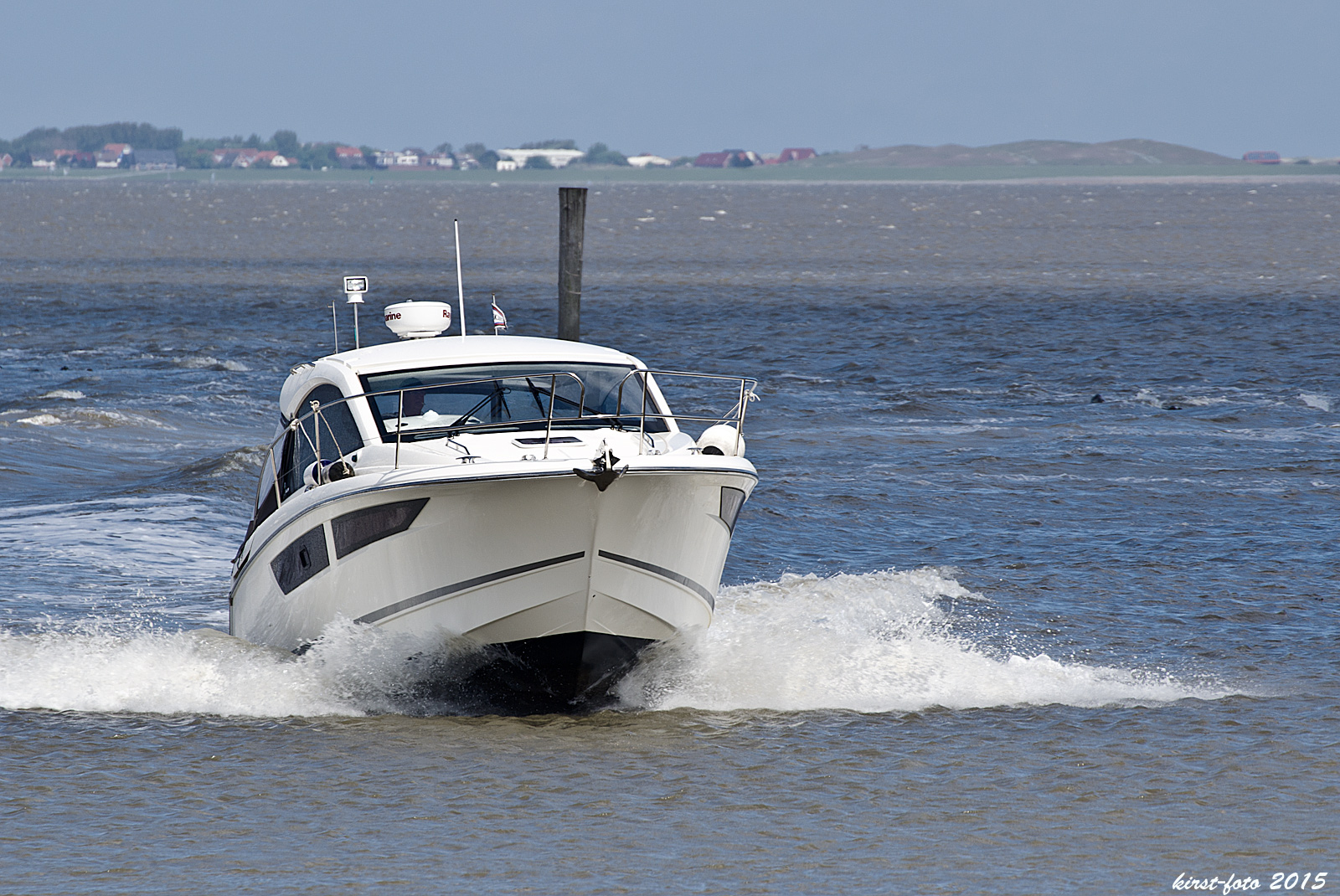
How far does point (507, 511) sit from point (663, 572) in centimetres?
107

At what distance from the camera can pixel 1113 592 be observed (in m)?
13.0

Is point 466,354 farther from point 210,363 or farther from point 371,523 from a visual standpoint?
point 210,363

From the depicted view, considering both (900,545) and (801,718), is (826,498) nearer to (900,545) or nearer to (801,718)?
(900,545)

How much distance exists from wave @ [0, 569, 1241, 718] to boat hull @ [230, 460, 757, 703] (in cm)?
23

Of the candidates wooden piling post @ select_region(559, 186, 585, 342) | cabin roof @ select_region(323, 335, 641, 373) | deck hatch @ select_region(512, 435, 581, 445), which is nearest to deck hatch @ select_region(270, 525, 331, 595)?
cabin roof @ select_region(323, 335, 641, 373)

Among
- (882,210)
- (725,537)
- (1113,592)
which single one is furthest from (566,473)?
(882,210)

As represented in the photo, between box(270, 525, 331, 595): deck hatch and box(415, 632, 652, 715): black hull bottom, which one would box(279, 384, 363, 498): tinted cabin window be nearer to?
box(270, 525, 331, 595): deck hatch

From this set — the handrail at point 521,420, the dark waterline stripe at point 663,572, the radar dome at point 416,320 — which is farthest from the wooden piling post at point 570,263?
the dark waterline stripe at point 663,572

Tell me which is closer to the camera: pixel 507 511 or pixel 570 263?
pixel 507 511

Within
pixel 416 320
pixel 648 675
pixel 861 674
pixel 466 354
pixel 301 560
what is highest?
pixel 416 320

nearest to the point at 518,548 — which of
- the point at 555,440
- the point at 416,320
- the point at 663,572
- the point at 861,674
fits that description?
the point at 555,440

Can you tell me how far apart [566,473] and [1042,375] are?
20324mm

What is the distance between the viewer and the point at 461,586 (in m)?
8.99

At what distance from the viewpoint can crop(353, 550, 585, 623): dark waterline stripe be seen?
8852mm
